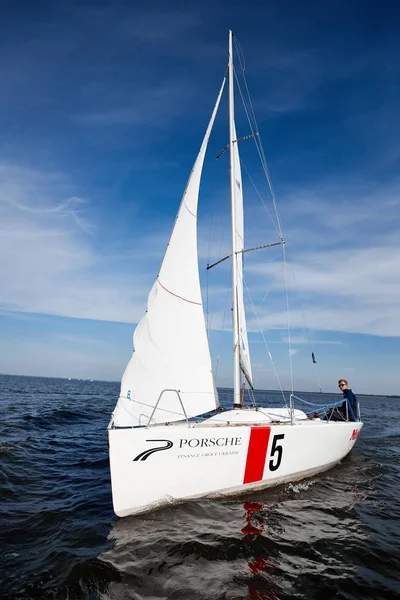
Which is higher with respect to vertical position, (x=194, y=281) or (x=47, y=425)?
(x=194, y=281)

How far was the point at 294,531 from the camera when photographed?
5.96m

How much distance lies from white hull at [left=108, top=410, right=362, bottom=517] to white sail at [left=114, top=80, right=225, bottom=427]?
1.63 feet

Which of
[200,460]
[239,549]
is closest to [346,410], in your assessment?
[200,460]

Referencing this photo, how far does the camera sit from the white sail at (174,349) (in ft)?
23.0

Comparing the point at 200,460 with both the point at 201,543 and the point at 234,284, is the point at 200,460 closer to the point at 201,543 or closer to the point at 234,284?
the point at 201,543

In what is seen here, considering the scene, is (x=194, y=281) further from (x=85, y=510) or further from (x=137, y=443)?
(x=85, y=510)

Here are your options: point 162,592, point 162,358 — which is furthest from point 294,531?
point 162,358

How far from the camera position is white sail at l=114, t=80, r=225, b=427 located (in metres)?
7.02

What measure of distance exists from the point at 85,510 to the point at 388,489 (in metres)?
7.15

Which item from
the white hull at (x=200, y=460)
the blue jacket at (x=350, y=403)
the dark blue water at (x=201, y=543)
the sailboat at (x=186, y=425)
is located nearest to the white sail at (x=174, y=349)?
the sailboat at (x=186, y=425)

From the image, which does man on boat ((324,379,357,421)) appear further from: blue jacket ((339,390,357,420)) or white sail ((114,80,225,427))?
white sail ((114,80,225,427))

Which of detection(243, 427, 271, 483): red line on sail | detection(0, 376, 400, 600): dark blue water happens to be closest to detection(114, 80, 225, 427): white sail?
detection(243, 427, 271, 483): red line on sail

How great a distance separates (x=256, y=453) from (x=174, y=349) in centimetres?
265

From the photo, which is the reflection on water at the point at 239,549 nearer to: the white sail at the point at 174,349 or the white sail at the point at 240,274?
the white sail at the point at 174,349
